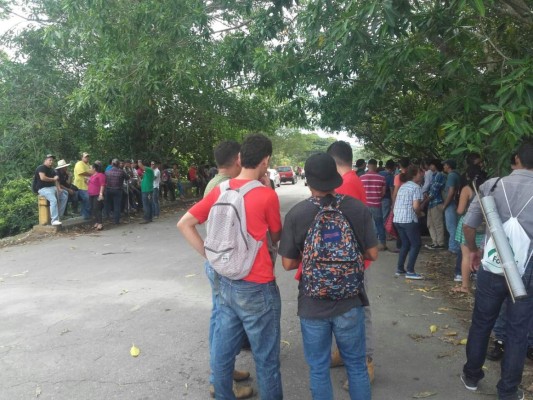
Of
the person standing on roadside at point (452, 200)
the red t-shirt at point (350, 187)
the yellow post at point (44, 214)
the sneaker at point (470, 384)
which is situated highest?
the red t-shirt at point (350, 187)

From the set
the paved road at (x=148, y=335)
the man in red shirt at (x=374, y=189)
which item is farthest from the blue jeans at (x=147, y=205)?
the man in red shirt at (x=374, y=189)

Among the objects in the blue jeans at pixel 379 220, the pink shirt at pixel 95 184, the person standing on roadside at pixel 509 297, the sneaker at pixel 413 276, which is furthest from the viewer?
the pink shirt at pixel 95 184

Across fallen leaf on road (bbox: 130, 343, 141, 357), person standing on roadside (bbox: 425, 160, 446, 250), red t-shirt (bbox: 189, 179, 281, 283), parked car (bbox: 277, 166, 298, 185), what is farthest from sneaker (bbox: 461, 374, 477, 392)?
parked car (bbox: 277, 166, 298, 185)

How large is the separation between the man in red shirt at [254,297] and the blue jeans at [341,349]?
0.29m

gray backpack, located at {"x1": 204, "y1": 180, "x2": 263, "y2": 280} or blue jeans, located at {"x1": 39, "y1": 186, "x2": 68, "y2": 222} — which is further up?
gray backpack, located at {"x1": 204, "y1": 180, "x2": 263, "y2": 280}

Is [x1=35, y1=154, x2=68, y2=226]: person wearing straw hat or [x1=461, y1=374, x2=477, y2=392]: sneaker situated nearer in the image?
[x1=461, y1=374, x2=477, y2=392]: sneaker

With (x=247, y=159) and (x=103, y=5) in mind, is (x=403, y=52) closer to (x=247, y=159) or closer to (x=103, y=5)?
(x=247, y=159)

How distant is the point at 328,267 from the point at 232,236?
2.05 feet

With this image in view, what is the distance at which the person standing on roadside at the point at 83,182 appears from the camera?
11719 mm

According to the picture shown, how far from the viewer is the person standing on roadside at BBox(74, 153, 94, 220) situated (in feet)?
38.4

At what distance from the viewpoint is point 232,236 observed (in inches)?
109

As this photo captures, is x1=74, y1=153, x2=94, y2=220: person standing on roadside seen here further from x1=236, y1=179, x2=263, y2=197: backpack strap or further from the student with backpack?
the student with backpack

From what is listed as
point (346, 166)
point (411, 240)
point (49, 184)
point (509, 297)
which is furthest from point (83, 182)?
point (509, 297)

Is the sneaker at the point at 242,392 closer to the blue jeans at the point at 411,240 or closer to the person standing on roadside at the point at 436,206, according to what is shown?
the blue jeans at the point at 411,240
